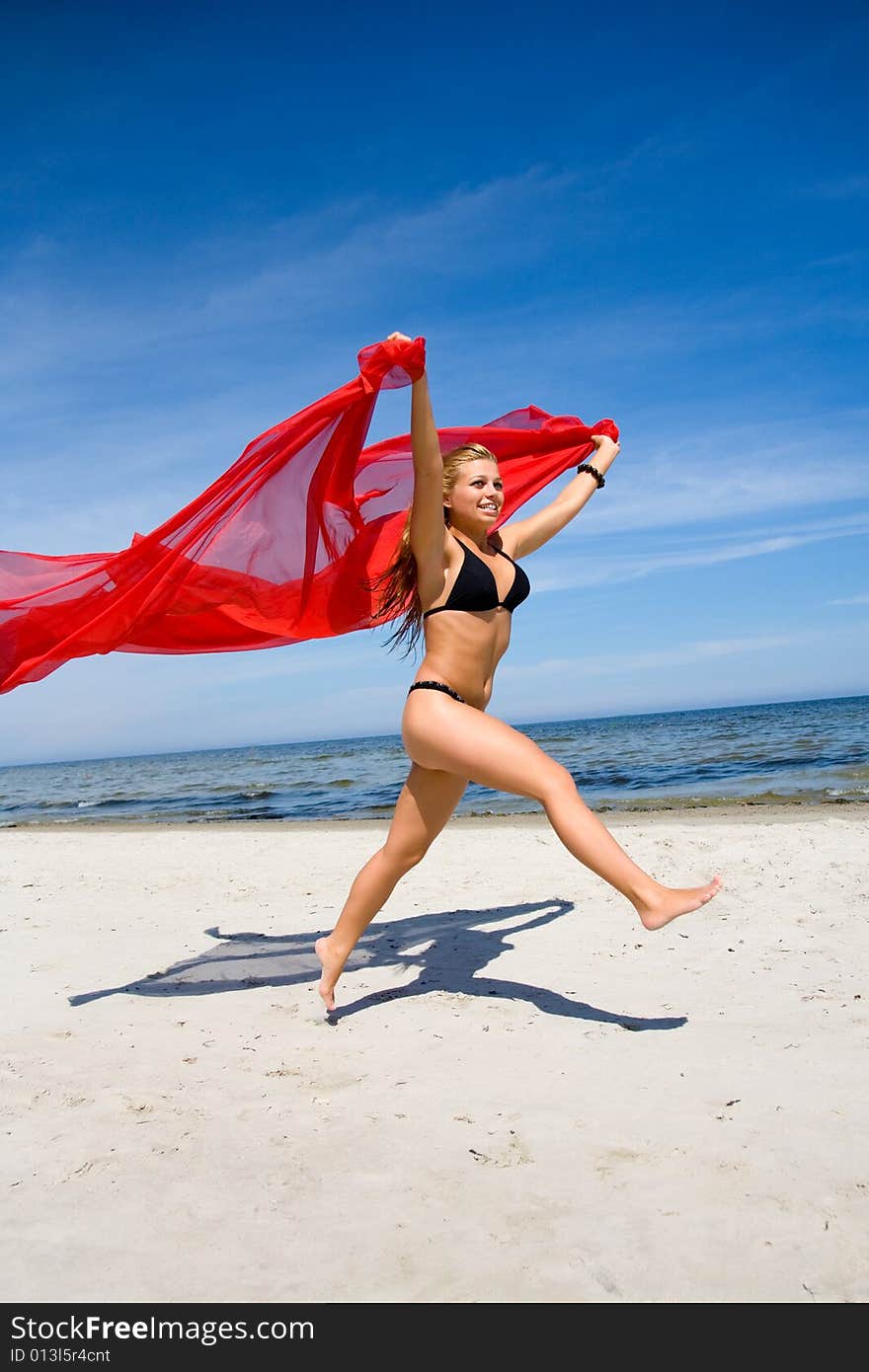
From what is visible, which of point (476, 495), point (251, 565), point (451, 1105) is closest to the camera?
point (451, 1105)

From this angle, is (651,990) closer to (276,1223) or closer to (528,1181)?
(528,1181)

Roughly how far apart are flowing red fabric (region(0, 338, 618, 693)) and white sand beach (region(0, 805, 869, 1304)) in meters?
1.93

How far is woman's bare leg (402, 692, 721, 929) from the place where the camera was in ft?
11.3

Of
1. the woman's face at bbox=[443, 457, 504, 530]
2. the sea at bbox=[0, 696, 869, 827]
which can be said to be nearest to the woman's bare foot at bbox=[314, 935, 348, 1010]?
the woman's face at bbox=[443, 457, 504, 530]

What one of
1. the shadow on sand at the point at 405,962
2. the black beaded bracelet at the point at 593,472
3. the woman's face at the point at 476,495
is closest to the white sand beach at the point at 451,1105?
the shadow on sand at the point at 405,962

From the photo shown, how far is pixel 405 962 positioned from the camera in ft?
17.7

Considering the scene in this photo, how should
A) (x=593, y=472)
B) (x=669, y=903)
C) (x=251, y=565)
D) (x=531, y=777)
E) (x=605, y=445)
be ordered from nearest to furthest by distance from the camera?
(x=669, y=903) → (x=531, y=777) → (x=251, y=565) → (x=593, y=472) → (x=605, y=445)

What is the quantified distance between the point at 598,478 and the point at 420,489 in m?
1.81

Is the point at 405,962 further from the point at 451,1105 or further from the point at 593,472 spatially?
the point at 593,472

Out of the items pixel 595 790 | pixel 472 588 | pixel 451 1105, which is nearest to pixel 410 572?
pixel 472 588

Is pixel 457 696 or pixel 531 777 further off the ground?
pixel 457 696

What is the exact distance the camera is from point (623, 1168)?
2.71m

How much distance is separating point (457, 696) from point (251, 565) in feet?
5.33

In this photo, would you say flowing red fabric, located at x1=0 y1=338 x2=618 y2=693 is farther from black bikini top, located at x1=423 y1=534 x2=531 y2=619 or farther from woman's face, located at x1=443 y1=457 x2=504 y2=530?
black bikini top, located at x1=423 y1=534 x2=531 y2=619
